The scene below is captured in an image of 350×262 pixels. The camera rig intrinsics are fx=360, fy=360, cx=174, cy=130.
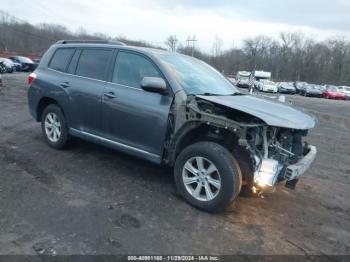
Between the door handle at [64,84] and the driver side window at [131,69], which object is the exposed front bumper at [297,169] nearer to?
the driver side window at [131,69]

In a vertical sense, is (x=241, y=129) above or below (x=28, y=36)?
below

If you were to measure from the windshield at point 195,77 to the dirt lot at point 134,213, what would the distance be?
1412 millimetres

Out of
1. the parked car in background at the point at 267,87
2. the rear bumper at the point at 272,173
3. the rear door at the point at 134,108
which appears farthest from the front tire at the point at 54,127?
the parked car in background at the point at 267,87

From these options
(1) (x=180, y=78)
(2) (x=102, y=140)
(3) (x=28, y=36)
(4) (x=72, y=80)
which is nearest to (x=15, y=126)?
(4) (x=72, y=80)

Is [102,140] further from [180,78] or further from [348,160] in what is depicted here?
[348,160]

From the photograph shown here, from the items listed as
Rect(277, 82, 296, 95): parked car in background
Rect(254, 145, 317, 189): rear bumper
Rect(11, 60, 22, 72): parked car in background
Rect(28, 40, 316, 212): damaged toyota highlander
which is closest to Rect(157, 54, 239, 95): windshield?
Rect(28, 40, 316, 212): damaged toyota highlander

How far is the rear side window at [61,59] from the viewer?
6.06 metres

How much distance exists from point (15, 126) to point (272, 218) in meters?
6.16

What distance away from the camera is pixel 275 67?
313 ft

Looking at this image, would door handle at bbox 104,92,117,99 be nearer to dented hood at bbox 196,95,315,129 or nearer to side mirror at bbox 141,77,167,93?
side mirror at bbox 141,77,167,93

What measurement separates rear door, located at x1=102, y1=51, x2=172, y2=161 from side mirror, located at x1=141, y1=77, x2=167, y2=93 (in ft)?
0.36

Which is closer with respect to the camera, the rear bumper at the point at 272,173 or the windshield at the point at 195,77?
the rear bumper at the point at 272,173

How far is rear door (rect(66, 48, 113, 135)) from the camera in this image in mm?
5348

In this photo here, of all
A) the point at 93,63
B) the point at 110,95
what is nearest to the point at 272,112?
the point at 110,95
